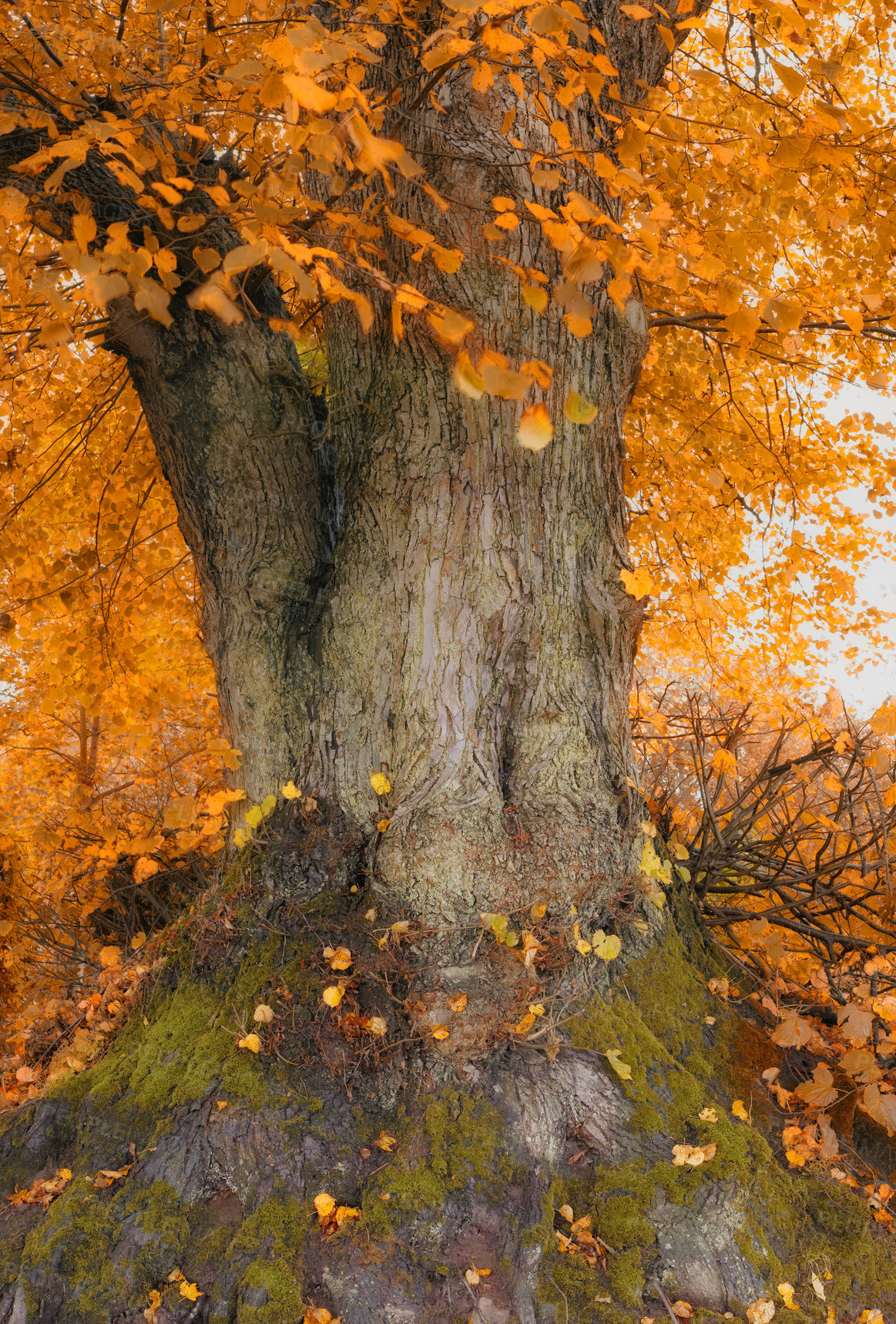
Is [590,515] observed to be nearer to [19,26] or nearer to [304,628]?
[304,628]

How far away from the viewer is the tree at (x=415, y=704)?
7.33 feet

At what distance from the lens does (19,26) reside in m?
3.37

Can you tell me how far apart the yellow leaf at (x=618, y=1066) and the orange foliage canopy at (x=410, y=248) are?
1620 mm

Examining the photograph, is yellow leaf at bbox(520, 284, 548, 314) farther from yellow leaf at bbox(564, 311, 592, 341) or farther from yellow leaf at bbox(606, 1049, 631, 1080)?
yellow leaf at bbox(606, 1049, 631, 1080)

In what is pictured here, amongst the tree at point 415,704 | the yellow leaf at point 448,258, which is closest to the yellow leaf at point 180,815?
the tree at point 415,704

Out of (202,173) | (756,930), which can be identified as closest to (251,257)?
(202,173)

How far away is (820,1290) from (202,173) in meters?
4.71

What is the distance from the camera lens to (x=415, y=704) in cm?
290

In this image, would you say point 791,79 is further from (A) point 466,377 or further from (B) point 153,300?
(B) point 153,300

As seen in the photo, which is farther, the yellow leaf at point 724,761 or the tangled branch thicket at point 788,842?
the yellow leaf at point 724,761

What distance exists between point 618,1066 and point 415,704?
4.61 ft

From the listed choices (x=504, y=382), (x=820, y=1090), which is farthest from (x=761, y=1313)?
(x=504, y=382)


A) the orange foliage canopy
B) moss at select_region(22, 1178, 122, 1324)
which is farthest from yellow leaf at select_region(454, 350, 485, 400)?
moss at select_region(22, 1178, 122, 1324)

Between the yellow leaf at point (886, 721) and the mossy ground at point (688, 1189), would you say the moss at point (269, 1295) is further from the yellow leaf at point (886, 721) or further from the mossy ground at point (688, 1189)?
the yellow leaf at point (886, 721)
